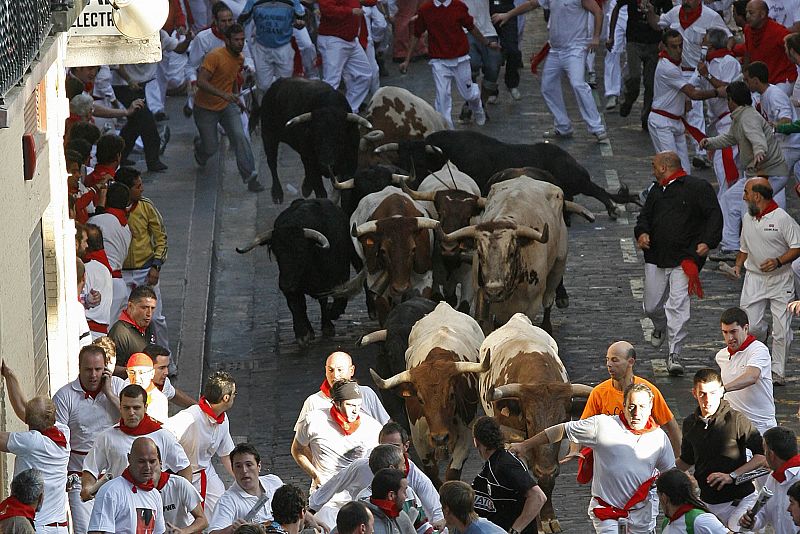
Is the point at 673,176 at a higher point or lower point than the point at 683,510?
lower

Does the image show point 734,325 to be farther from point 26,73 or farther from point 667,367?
point 26,73

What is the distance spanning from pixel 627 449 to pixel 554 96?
13091 millimetres

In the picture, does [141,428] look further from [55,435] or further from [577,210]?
[577,210]

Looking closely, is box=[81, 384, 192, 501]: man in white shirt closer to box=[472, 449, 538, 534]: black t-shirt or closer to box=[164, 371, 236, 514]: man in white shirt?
box=[164, 371, 236, 514]: man in white shirt

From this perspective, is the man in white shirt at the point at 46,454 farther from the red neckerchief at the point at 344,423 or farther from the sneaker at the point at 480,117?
the sneaker at the point at 480,117

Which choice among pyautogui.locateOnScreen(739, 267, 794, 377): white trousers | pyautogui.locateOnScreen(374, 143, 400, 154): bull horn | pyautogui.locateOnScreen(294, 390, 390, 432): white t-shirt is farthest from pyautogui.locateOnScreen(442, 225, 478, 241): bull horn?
pyautogui.locateOnScreen(294, 390, 390, 432): white t-shirt

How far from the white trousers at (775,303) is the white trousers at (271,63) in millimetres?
9577

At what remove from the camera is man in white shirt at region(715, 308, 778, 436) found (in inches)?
505

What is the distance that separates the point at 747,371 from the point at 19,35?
576 centimetres

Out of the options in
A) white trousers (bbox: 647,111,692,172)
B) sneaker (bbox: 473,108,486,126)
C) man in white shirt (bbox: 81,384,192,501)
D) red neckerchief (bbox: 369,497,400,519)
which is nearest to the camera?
red neckerchief (bbox: 369,497,400,519)

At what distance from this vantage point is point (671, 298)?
53.4 feet

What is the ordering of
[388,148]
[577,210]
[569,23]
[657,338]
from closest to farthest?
[657,338] < [577,210] < [388,148] < [569,23]

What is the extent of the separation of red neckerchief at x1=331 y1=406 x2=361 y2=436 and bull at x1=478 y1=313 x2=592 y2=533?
1.25 meters

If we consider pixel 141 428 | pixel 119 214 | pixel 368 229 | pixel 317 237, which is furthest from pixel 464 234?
pixel 141 428
